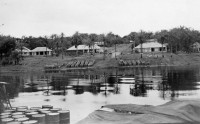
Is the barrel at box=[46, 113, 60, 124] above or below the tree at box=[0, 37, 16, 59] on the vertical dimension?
below

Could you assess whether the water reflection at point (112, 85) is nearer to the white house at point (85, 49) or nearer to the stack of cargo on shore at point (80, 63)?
the stack of cargo on shore at point (80, 63)

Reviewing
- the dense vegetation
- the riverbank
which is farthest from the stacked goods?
the dense vegetation

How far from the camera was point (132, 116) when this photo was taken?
9.66m

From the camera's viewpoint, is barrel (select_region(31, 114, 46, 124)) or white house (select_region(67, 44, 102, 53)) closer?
barrel (select_region(31, 114, 46, 124))

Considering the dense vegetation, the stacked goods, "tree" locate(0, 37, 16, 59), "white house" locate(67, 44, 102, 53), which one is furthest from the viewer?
"white house" locate(67, 44, 102, 53)

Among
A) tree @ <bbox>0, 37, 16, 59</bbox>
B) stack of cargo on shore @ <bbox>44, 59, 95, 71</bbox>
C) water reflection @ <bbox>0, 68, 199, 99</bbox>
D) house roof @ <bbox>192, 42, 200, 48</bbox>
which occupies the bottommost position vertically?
water reflection @ <bbox>0, 68, 199, 99</bbox>

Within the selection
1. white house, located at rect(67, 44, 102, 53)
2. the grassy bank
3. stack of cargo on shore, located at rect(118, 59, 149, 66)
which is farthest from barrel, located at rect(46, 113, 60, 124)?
white house, located at rect(67, 44, 102, 53)

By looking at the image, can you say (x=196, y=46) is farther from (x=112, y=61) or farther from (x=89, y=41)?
(x=112, y=61)

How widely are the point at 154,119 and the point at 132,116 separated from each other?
2.44 ft

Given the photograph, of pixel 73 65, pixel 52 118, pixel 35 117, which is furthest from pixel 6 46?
pixel 35 117

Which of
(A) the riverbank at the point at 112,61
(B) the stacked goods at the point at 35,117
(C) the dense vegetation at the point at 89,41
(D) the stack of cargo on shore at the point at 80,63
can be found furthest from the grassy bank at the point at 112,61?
(B) the stacked goods at the point at 35,117

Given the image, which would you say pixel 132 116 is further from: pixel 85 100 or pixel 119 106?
pixel 85 100

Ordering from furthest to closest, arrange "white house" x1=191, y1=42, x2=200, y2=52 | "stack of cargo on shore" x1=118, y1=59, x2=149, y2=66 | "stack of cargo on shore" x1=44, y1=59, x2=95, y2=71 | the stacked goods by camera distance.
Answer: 1. "white house" x1=191, y1=42, x2=200, y2=52
2. "stack of cargo on shore" x1=118, y1=59, x2=149, y2=66
3. "stack of cargo on shore" x1=44, y1=59, x2=95, y2=71
4. the stacked goods

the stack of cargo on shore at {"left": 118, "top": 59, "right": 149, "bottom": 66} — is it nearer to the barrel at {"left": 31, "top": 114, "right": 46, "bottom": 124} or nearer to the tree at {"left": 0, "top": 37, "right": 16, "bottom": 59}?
the tree at {"left": 0, "top": 37, "right": 16, "bottom": 59}
